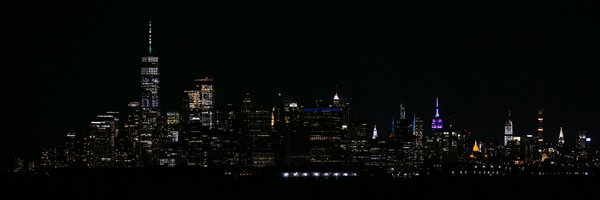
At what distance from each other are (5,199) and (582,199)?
2611 inches

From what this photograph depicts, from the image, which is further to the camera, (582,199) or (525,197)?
(525,197)

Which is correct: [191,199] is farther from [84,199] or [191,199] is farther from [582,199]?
[582,199]

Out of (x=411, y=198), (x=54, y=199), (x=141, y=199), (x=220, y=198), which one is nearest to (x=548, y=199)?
(x=411, y=198)

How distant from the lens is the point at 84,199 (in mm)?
129125

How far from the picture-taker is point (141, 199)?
127 m

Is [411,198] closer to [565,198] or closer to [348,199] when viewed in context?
[348,199]

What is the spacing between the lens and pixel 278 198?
13662 centimetres

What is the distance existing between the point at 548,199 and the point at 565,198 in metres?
3.39

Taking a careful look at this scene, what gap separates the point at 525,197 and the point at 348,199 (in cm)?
2612

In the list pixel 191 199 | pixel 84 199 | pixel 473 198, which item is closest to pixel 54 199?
pixel 84 199

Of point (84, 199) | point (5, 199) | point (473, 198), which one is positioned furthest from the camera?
point (473, 198)

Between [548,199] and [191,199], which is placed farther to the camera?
[548,199]

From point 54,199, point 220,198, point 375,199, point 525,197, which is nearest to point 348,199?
point 375,199

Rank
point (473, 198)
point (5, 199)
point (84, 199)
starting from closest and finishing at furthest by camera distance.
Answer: point (5, 199) → point (84, 199) → point (473, 198)
